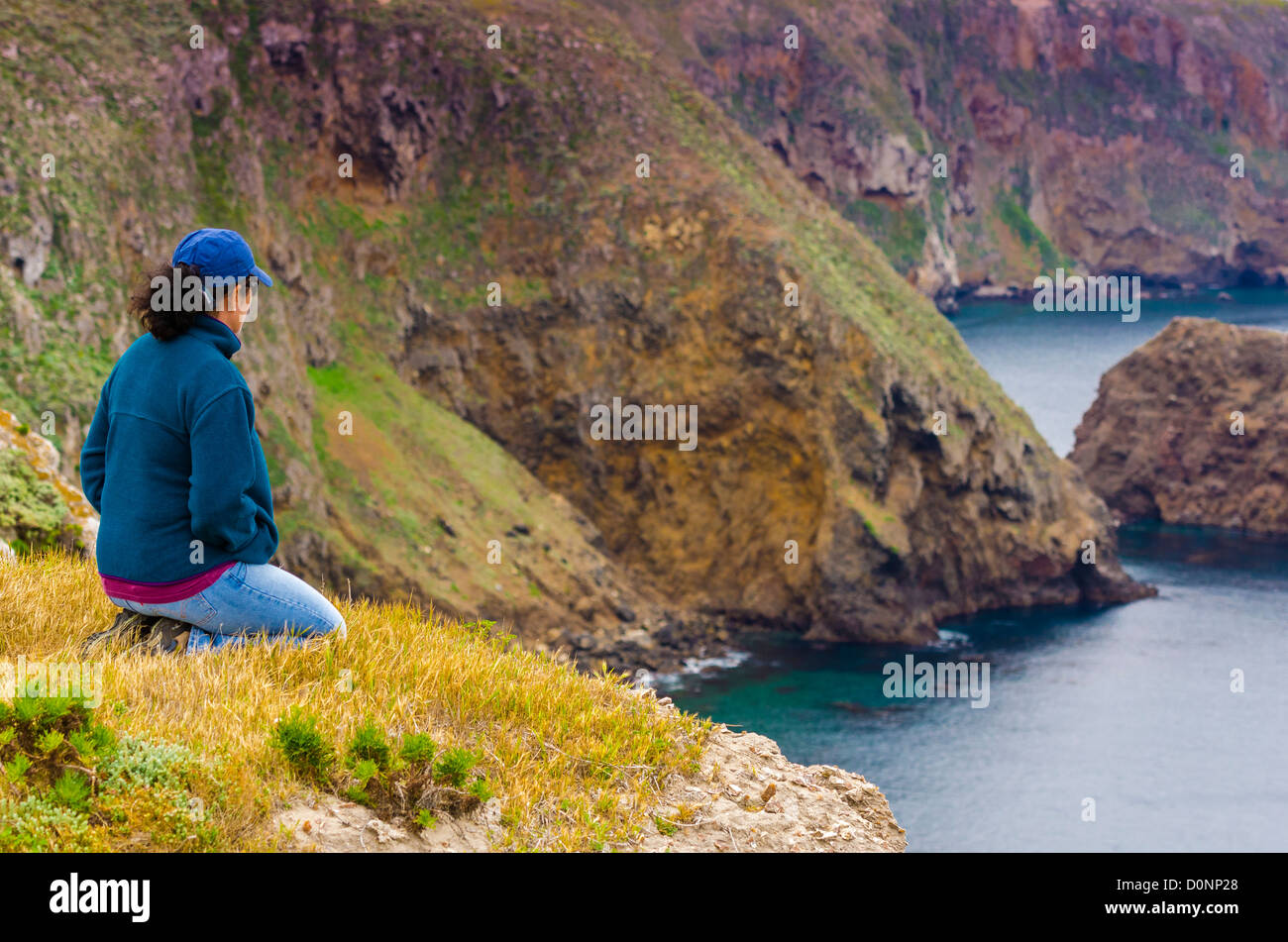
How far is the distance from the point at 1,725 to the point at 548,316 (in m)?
69.5

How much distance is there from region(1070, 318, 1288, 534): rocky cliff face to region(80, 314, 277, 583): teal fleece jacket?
103659 millimetres

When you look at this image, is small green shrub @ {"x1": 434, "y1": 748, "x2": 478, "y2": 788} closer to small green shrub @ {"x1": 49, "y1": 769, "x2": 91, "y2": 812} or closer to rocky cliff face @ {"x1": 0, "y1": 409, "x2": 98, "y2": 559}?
small green shrub @ {"x1": 49, "y1": 769, "x2": 91, "y2": 812}

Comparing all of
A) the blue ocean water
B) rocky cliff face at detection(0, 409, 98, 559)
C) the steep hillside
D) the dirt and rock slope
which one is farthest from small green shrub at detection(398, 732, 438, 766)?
the steep hillside

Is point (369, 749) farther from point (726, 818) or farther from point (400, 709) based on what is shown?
point (726, 818)

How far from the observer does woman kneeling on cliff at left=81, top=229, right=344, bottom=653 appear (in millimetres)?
8375

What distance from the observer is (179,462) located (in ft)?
28.2

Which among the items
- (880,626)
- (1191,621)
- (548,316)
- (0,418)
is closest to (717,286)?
(548,316)

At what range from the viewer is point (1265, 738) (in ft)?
216

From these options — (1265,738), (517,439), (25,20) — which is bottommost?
(1265,738)

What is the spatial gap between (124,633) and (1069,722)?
62003 mm

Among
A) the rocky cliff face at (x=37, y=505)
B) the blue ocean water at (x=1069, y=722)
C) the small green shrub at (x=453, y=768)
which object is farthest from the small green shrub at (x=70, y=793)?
the blue ocean water at (x=1069, y=722)

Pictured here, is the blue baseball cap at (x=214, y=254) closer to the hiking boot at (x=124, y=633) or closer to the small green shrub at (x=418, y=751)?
the hiking boot at (x=124, y=633)
